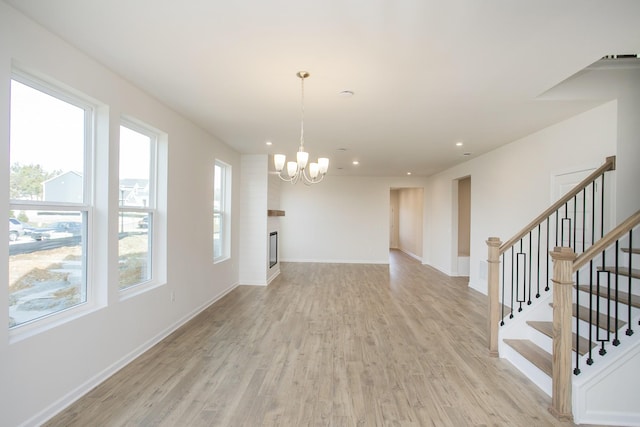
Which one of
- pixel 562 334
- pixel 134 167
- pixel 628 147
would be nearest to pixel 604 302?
pixel 562 334

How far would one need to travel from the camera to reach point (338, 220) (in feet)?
31.0

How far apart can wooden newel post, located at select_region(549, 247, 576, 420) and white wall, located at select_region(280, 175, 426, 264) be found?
23.0 ft

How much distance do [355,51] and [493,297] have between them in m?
2.77

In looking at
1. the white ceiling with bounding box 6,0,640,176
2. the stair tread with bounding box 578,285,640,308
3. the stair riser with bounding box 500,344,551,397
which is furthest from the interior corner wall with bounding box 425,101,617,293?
the stair riser with bounding box 500,344,551,397

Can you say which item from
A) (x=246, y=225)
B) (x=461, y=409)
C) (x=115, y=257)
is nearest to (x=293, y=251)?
(x=246, y=225)

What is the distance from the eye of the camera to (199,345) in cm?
338

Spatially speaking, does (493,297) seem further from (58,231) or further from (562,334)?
(58,231)

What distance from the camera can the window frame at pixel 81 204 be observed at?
6.88 ft

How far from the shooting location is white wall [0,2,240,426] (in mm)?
1907

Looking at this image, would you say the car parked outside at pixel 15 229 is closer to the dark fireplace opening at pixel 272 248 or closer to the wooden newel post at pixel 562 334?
the wooden newel post at pixel 562 334

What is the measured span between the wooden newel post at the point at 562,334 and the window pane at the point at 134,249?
146 inches

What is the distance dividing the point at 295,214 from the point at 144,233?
20.3ft

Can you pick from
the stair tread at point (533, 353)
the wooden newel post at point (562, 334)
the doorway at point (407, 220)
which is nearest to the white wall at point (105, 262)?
the wooden newel post at point (562, 334)

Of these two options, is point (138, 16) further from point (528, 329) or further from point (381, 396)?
point (528, 329)
